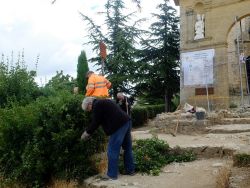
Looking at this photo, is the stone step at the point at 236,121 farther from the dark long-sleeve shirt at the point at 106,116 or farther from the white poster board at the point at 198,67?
the dark long-sleeve shirt at the point at 106,116

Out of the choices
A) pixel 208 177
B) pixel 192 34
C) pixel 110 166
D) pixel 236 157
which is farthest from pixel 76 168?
pixel 192 34

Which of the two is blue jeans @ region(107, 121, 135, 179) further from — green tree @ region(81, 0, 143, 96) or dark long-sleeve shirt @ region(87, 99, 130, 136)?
green tree @ region(81, 0, 143, 96)

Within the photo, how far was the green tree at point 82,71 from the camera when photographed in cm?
2189

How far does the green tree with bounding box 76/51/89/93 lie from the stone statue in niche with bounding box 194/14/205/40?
6448mm

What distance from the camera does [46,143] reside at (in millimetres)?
8609

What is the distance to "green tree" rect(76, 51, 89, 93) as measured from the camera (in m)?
21.9

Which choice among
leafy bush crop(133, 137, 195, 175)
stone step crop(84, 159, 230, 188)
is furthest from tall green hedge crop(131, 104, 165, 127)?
stone step crop(84, 159, 230, 188)

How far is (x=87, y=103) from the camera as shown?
7727 millimetres

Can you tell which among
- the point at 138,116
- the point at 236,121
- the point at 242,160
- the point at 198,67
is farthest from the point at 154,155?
the point at 138,116

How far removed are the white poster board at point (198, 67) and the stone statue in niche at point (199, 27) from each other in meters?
1.14

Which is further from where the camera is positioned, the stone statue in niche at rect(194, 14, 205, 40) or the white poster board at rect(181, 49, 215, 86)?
the stone statue in niche at rect(194, 14, 205, 40)

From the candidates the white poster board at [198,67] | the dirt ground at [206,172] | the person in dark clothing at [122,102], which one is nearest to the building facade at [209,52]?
the white poster board at [198,67]

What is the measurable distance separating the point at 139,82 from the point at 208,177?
18.7 m

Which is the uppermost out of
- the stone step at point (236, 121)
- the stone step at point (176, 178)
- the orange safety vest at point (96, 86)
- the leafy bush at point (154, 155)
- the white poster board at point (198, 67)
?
the white poster board at point (198, 67)
